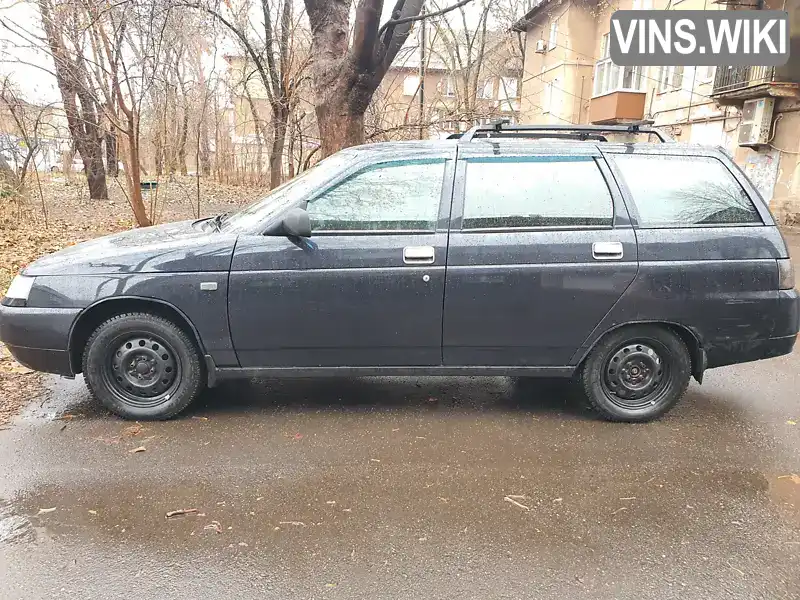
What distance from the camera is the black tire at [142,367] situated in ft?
11.8

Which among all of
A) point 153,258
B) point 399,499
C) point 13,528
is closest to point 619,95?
point 153,258

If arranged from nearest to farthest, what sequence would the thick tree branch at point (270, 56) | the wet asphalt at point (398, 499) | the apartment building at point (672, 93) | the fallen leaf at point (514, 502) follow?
the wet asphalt at point (398, 499)
the fallen leaf at point (514, 502)
the thick tree branch at point (270, 56)
the apartment building at point (672, 93)

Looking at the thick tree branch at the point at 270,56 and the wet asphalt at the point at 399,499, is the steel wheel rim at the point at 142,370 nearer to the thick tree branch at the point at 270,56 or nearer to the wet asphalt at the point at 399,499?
the wet asphalt at the point at 399,499

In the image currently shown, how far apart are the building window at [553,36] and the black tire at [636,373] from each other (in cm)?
2485

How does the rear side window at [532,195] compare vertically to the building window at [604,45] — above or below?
below

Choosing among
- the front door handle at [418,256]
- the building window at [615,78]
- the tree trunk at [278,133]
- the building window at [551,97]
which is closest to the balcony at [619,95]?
the building window at [615,78]

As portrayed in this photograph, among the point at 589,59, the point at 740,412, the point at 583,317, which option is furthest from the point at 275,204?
the point at 589,59

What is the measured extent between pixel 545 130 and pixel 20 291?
11.9 feet

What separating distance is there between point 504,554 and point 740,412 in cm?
253

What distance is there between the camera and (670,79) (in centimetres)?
1981

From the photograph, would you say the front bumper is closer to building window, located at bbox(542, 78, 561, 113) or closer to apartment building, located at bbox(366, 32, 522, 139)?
apartment building, located at bbox(366, 32, 522, 139)

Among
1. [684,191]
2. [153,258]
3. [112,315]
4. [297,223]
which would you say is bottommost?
[112,315]

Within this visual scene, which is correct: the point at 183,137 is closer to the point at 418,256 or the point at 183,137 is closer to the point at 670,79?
the point at 670,79

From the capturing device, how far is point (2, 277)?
23.4ft
